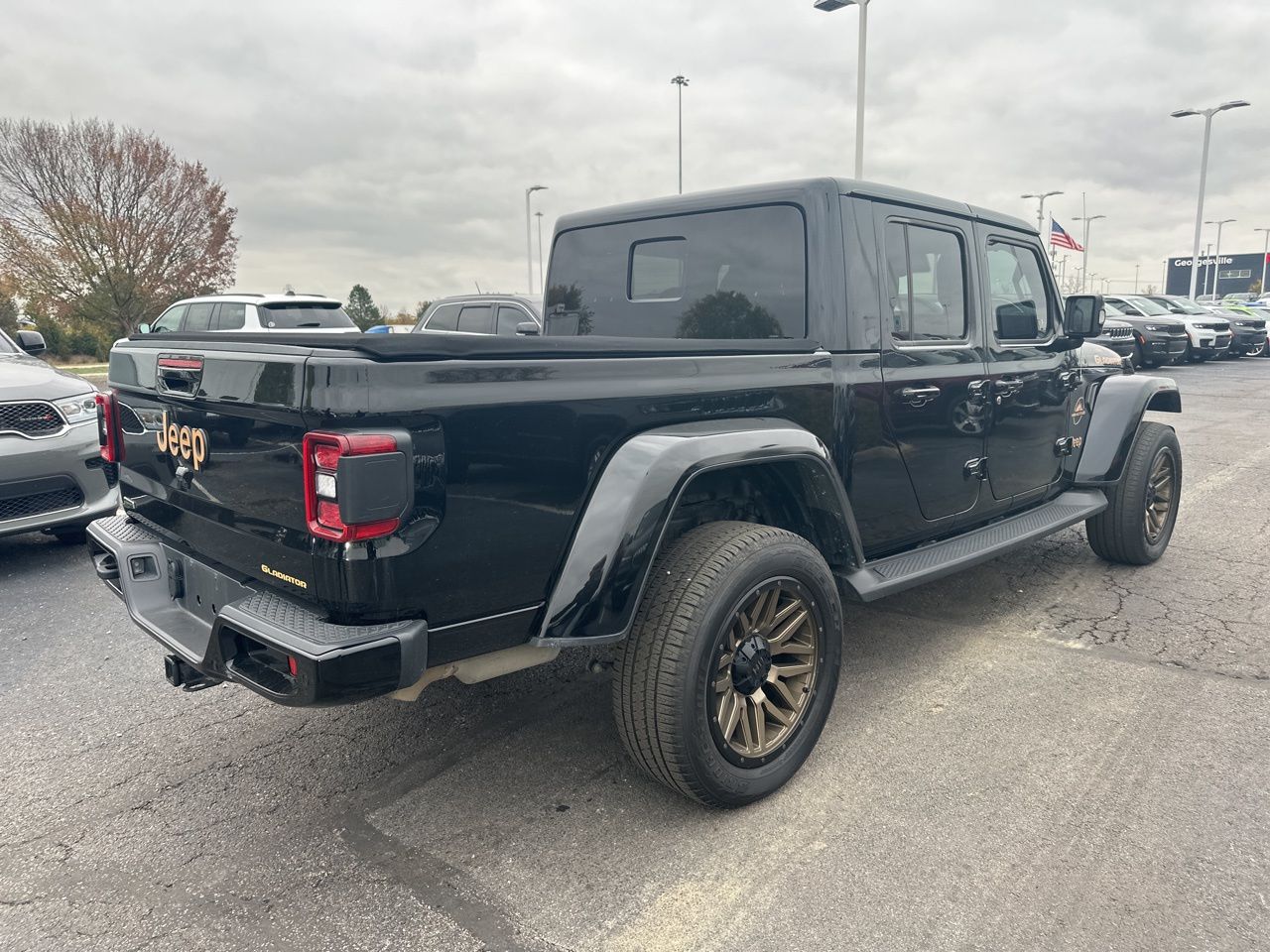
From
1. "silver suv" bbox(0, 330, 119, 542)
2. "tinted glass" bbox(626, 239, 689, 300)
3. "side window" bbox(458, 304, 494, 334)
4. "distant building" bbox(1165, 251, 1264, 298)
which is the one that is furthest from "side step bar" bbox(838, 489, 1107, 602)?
"distant building" bbox(1165, 251, 1264, 298)

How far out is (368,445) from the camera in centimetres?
200

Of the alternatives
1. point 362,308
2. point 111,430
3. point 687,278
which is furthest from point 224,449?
point 362,308

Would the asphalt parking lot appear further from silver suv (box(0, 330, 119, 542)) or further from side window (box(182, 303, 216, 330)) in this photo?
side window (box(182, 303, 216, 330))

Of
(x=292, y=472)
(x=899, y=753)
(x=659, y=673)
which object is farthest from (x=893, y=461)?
(x=292, y=472)

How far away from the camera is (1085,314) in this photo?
4.38m

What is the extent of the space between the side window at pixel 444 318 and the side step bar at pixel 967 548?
26.4 feet

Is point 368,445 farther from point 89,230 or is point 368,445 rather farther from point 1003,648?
point 89,230

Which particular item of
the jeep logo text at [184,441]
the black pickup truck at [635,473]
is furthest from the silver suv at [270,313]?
the jeep logo text at [184,441]

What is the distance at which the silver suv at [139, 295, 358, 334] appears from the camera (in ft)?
38.1

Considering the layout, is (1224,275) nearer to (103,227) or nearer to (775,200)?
(103,227)

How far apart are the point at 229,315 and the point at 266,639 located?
1106 cm

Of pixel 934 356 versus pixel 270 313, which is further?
pixel 270 313

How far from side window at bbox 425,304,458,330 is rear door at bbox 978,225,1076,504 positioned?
779cm

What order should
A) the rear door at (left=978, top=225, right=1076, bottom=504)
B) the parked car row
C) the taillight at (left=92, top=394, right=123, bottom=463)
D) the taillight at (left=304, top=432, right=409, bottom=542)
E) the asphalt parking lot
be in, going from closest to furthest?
the taillight at (left=304, top=432, right=409, bottom=542), the asphalt parking lot, the taillight at (left=92, top=394, right=123, bottom=463), the rear door at (left=978, top=225, right=1076, bottom=504), the parked car row
